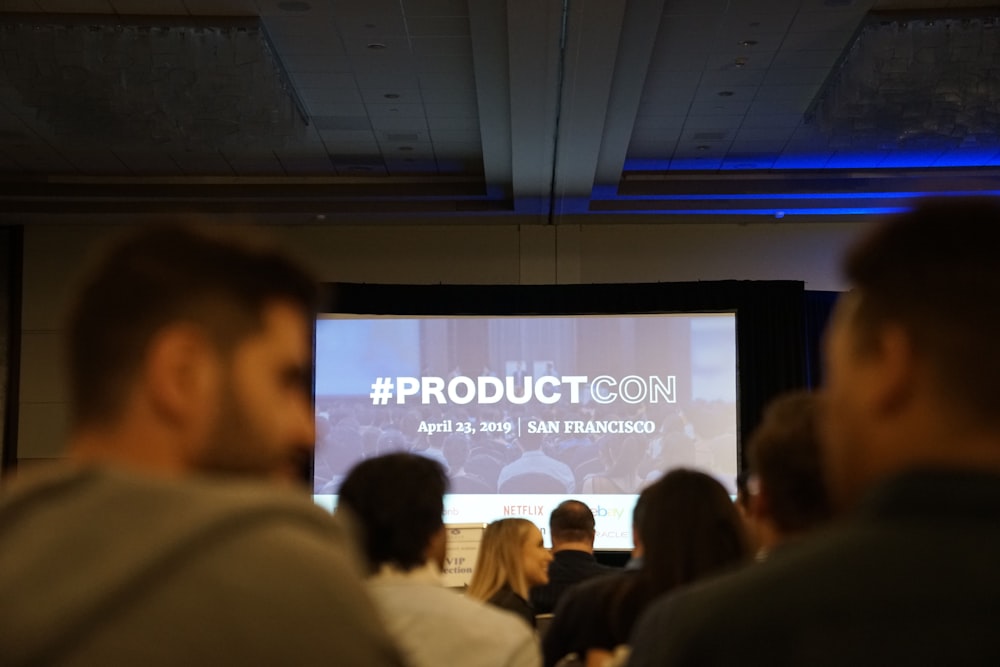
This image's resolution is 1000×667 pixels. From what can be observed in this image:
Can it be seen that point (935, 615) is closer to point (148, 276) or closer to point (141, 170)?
point (148, 276)

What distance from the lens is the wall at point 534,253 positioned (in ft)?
37.2

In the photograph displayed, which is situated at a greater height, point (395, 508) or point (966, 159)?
Result: point (966, 159)

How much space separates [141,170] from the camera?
10.2 meters

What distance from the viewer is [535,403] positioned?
10.4 meters

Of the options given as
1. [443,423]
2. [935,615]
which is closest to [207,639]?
[935,615]

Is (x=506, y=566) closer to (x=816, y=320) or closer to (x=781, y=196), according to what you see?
Result: (x=781, y=196)

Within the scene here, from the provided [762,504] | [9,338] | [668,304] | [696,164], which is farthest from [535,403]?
[762,504]

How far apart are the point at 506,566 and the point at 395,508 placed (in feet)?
7.56

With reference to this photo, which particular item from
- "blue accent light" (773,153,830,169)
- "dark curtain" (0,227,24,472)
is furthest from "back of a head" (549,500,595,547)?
"dark curtain" (0,227,24,472)

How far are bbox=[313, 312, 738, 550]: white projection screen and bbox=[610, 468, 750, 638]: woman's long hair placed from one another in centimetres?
795

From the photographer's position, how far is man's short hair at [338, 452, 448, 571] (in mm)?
2109

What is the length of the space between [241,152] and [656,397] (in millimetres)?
4338

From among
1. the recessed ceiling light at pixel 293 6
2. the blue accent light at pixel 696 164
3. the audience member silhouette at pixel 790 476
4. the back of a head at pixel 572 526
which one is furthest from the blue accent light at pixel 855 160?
the audience member silhouette at pixel 790 476

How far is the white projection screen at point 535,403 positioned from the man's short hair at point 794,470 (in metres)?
8.62
